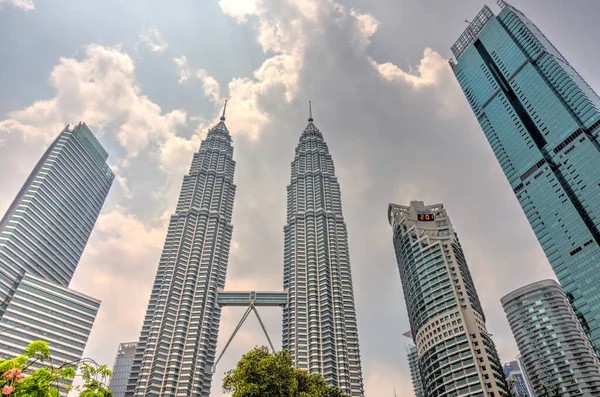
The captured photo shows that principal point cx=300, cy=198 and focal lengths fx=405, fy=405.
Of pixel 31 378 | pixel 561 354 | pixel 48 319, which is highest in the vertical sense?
pixel 561 354

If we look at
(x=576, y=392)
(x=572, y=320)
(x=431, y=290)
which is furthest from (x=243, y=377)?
(x=572, y=320)

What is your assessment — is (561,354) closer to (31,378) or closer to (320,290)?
(320,290)

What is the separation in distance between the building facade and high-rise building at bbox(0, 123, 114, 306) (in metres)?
4.54

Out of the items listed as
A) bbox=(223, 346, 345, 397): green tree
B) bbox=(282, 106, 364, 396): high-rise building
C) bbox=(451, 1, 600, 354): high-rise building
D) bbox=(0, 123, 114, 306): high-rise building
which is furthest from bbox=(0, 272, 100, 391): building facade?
bbox=(451, 1, 600, 354): high-rise building

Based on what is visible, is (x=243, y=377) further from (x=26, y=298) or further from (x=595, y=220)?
(x=595, y=220)

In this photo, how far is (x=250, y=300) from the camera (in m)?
175

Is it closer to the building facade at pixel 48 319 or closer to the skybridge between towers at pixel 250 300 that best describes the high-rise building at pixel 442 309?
the skybridge between towers at pixel 250 300

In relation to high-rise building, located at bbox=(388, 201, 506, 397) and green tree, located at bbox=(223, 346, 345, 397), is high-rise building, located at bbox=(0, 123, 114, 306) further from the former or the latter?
high-rise building, located at bbox=(388, 201, 506, 397)

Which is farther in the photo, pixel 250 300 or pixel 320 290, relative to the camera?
pixel 250 300

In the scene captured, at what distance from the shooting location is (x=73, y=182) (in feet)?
555

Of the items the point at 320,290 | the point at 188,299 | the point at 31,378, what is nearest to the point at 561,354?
the point at 320,290

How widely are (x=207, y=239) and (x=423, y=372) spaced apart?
98337mm

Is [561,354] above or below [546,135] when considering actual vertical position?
below

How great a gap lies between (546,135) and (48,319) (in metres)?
183
